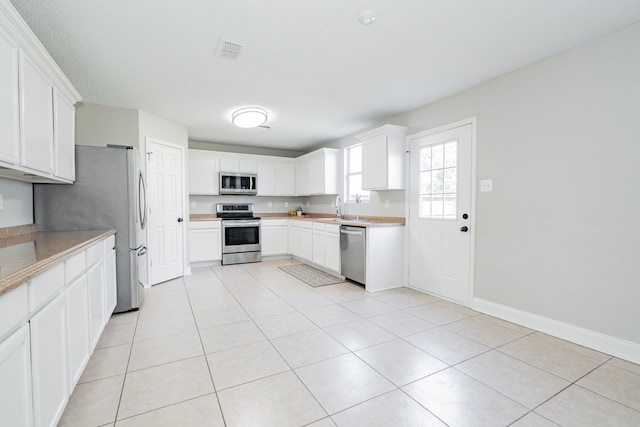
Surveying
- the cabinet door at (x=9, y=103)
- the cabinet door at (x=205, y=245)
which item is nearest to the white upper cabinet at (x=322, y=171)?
the cabinet door at (x=205, y=245)

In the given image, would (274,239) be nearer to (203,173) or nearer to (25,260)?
(203,173)

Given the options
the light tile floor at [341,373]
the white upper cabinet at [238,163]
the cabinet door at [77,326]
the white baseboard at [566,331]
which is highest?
the white upper cabinet at [238,163]

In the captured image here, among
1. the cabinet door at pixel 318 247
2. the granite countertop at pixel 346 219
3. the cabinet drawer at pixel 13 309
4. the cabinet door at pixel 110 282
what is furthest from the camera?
the cabinet door at pixel 318 247

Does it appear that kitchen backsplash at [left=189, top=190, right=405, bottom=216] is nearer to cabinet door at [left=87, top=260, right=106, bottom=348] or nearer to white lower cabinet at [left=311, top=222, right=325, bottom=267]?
white lower cabinet at [left=311, top=222, right=325, bottom=267]

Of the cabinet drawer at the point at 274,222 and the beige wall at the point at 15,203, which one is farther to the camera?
the cabinet drawer at the point at 274,222

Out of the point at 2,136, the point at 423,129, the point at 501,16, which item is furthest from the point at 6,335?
the point at 423,129

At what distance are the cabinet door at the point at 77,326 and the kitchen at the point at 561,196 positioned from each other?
3.52ft

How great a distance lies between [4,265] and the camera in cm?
122

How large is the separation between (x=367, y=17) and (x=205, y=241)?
4.66m

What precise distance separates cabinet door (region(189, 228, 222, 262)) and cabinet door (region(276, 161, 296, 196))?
1.71m

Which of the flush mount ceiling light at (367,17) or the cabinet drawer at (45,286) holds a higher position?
the flush mount ceiling light at (367,17)

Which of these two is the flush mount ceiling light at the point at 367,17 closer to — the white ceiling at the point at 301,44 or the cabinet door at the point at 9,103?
the white ceiling at the point at 301,44

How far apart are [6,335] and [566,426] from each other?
255 centimetres

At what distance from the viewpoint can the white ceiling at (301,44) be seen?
6.61 ft
